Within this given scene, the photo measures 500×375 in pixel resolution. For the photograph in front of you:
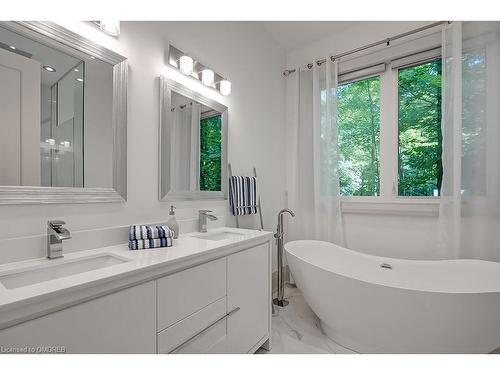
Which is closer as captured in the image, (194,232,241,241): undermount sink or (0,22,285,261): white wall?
(0,22,285,261): white wall

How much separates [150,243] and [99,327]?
0.47 m

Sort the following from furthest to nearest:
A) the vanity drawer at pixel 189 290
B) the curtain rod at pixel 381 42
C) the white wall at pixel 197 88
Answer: the curtain rod at pixel 381 42 < the white wall at pixel 197 88 < the vanity drawer at pixel 189 290

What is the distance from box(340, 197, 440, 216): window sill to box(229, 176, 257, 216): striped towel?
0.94 meters

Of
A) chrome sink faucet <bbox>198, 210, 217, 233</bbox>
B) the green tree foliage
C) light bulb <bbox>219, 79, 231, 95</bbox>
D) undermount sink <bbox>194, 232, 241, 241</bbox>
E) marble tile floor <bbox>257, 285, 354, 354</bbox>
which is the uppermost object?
light bulb <bbox>219, 79, 231, 95</bbox>

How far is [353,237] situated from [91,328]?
223 centimetres

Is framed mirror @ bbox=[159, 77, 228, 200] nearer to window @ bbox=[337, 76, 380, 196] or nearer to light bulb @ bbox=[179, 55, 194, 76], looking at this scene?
light bulb @ bbox=[179, 55, 194, 76]

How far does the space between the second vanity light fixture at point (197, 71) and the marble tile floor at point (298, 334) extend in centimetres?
186

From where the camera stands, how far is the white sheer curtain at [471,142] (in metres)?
1.78

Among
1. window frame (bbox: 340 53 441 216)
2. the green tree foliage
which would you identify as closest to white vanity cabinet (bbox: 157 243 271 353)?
the green tree foliage

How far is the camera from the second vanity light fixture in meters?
1.57

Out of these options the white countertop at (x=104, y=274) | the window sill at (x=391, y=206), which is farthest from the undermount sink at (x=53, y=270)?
the window sill at (x=391, y=206)

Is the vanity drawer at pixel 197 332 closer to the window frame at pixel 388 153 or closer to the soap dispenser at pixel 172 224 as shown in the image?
the soap dispenser at pixel 172 224

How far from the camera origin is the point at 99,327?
0.76 m
